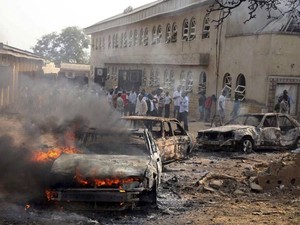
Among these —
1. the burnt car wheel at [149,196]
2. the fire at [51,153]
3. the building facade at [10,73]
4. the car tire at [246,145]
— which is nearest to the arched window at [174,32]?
the building facade at [10,73]

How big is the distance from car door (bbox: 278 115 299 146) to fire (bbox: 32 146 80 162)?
8.69m

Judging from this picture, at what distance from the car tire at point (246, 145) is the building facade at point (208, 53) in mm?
6626

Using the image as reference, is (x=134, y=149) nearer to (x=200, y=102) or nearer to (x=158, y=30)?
(x=200, y=102)

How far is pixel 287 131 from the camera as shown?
15.2m

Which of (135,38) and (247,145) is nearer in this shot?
(247,145)

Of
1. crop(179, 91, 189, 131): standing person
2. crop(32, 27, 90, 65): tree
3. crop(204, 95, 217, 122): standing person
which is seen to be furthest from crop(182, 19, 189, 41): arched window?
crop(32, 27, 90, 65): tree

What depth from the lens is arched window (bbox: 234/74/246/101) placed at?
22389mm

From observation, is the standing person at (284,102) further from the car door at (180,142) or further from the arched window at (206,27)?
the car door at (180,142)

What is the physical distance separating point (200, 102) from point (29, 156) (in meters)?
16.2

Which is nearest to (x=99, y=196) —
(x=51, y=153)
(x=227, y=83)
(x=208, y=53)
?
(x=51, y=153)

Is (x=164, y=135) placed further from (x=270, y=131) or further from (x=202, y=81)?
(x=202, y=81)

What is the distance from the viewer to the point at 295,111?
21.5 metres

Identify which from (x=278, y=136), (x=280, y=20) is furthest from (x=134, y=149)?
(x=280, y=20)

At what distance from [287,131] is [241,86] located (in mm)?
7562
